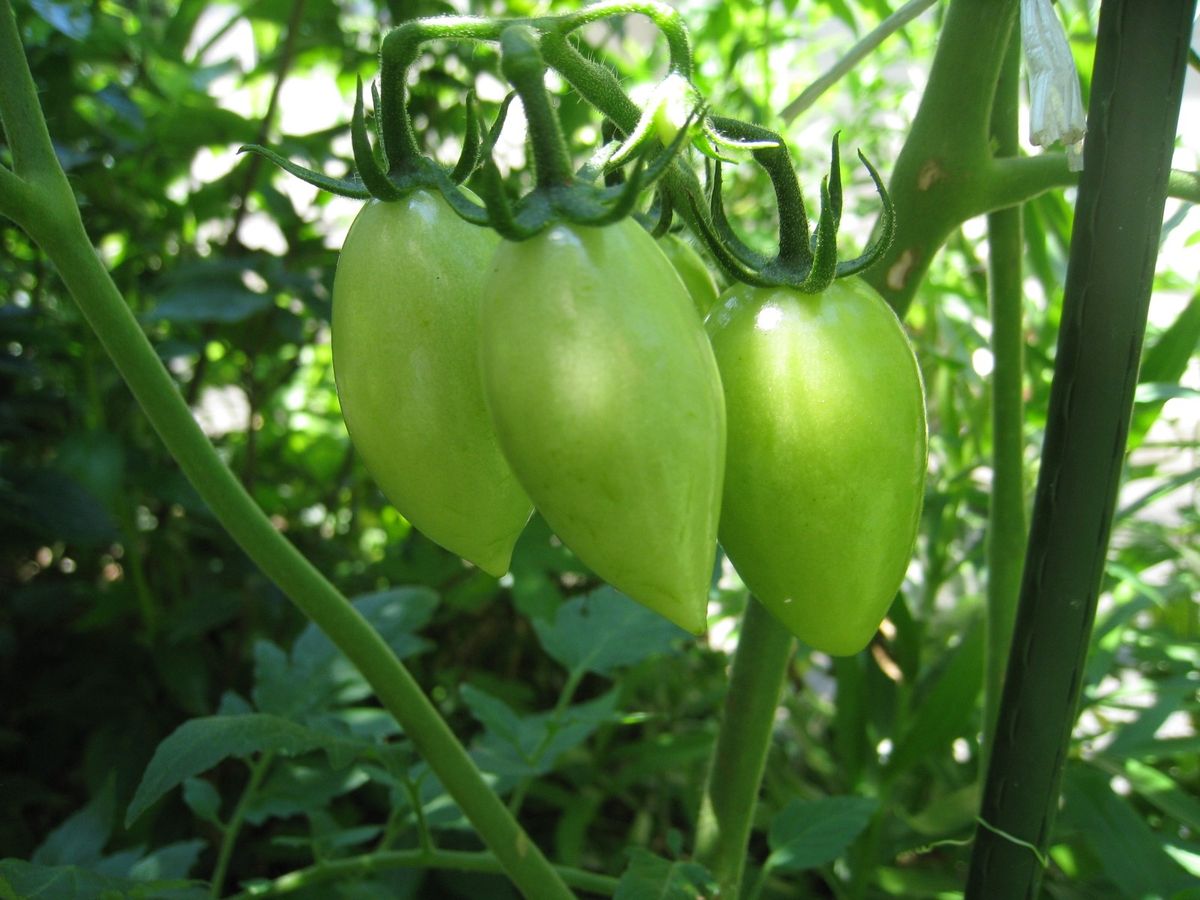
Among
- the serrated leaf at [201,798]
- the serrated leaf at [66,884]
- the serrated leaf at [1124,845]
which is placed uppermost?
the serrated leaf at [1124,845]

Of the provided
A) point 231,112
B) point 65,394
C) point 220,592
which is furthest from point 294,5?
point 220,592

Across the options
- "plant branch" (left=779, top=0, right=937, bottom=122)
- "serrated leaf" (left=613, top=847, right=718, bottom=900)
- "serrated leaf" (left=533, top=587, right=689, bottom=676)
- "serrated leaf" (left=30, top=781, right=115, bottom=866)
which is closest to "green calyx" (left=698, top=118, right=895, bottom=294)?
"plant branch" (left=779, top=0, right=937, bottom=122)

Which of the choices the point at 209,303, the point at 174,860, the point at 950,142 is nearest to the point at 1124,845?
the point at 950,142

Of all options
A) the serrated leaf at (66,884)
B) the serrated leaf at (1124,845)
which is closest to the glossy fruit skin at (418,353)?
the serrated leaf at (66,884)

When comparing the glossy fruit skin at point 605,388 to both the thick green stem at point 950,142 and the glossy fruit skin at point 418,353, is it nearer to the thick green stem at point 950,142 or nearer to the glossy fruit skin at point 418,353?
the glossy fruit skin at point 418,353

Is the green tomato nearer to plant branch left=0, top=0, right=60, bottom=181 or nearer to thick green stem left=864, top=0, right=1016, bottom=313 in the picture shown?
thick green stem left=864, top=0, right=1016, bottom=313

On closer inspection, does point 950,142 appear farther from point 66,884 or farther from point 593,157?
point 66,884
